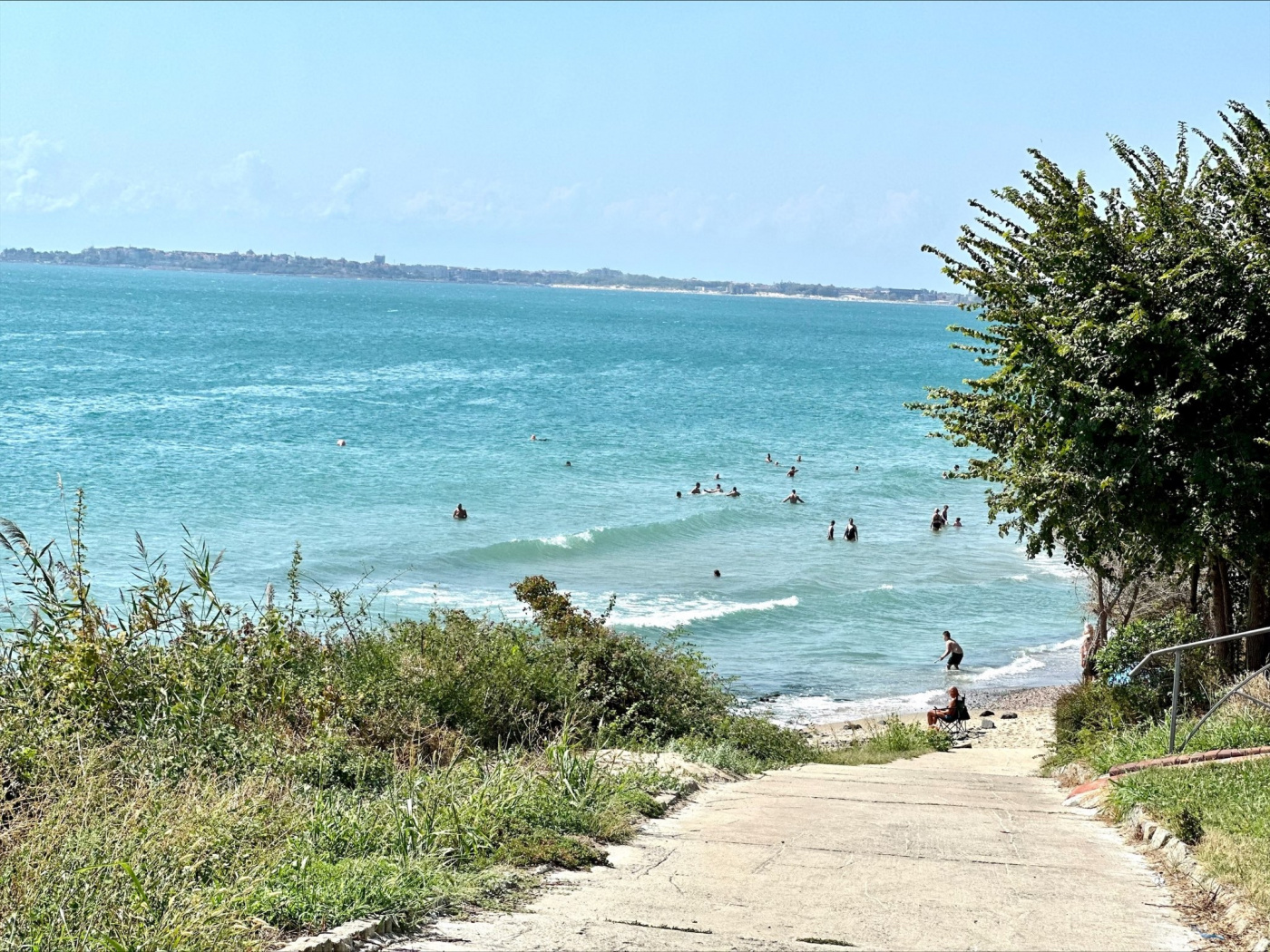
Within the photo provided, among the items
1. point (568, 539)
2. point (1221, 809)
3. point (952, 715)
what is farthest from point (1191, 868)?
point (568, 539)

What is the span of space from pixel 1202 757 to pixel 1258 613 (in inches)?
198

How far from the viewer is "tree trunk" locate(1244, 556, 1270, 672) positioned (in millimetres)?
13406

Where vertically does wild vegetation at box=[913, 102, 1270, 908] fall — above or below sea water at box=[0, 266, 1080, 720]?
above

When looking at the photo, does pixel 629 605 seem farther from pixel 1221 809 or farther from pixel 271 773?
pixel 271 773

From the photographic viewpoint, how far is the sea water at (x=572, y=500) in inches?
1215

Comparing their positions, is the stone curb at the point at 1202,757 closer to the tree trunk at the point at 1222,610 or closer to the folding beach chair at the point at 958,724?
the tree trunk at the point at 1222,610

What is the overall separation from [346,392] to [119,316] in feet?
224

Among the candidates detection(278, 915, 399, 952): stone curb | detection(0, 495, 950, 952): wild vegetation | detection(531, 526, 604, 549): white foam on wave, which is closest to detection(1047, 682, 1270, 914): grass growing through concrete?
detection(0, 495, 950, 952): wild vegetation

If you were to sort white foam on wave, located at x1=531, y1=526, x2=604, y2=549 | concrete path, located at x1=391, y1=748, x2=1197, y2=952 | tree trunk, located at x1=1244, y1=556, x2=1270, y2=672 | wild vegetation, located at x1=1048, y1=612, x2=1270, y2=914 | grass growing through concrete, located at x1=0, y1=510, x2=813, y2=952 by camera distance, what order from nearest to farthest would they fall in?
grass growing through concrete, located at x1=0, y1=510, x2=813, y2=952 → concrete path, located at x1=391, y1=748, x2=1197, y2=952 → wild vegetation, located at x1=1048, y1=612, x2=1270, y2=914 → tree trunk, located at x1=1244, y1=556, x2=1270, y2=672 → white foam on wave, located at x1=531, y1=526, x2=604, y2=549

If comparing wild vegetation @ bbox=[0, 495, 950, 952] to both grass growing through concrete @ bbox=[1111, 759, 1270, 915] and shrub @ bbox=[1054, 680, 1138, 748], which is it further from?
shrub @ bbox=[1054, 680, 1138, 748]

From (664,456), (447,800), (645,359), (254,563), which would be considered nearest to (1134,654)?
(447,800)

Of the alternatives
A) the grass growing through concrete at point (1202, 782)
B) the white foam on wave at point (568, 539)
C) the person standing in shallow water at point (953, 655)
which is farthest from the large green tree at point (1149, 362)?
the white foam on wave at point (568, 539)

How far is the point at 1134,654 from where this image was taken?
1418cm

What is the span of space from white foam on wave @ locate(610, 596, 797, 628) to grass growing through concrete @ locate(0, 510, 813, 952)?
673 inches
